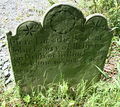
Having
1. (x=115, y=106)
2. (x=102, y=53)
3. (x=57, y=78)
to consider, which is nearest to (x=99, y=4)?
(x=102, y=53)

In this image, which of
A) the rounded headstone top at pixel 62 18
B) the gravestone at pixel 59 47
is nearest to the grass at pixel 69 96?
the gravestone at pixel 59 47

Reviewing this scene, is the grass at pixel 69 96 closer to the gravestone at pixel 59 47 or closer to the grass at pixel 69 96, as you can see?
the grass at pixel 69 96

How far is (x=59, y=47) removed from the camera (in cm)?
226

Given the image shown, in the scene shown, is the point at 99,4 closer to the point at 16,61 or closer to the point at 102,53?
the point at 102,53

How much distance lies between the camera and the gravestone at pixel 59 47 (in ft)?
6.72

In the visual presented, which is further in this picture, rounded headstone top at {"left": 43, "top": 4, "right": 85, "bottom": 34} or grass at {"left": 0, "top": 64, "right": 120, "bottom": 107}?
grass at {"left": 0, "top": 64, "right": 120, "bottom": 107}

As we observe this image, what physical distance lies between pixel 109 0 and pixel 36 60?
1.81 m

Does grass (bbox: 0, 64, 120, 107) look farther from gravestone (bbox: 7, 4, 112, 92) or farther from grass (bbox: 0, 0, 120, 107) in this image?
gravestone (bbox: 7, 4, 112, 92)

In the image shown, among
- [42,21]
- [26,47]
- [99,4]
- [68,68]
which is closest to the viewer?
[42,21]

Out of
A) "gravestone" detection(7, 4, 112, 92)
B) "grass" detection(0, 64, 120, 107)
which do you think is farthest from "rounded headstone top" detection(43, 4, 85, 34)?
"grass" detection(0, 64, 120, 107)

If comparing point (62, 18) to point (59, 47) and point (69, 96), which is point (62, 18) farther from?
point (69, 96)

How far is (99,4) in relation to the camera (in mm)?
3447

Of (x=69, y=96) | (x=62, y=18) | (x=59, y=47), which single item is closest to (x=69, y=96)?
(x=69, y=96)

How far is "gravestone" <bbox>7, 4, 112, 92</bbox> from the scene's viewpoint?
2.05 metres
